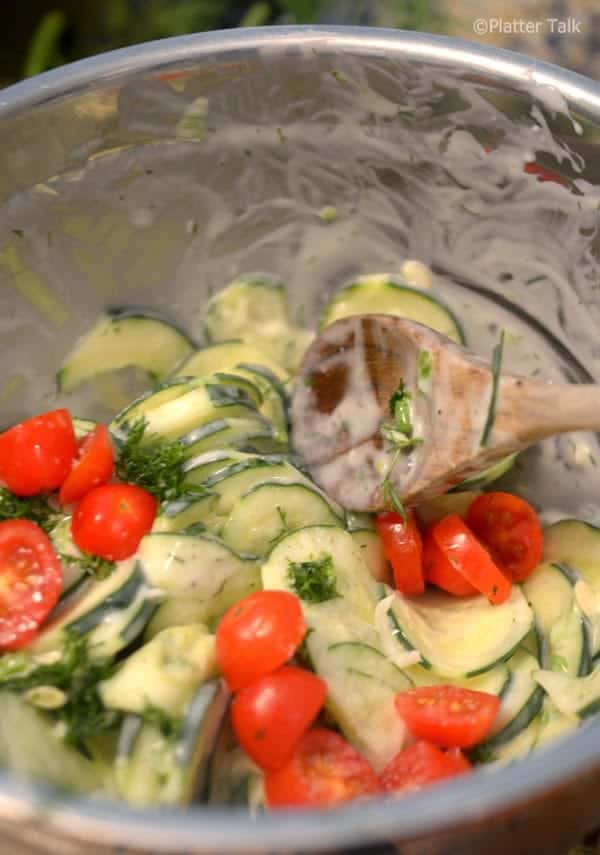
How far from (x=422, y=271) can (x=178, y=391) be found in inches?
27.9

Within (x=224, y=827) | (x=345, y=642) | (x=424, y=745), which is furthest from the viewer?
(x=345, y=642)

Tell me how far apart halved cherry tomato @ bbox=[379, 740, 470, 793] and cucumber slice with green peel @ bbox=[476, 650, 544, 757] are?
0.38ft

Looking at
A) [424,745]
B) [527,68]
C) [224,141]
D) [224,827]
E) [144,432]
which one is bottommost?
[424,745]

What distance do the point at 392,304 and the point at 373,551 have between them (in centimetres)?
65

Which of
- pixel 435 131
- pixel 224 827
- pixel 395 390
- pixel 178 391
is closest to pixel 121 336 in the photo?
pixel 178 391

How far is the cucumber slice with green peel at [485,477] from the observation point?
227cm

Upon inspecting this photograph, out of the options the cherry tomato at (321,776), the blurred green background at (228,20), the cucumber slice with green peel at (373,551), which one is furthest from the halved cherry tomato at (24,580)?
the blurred green background at (228,20)

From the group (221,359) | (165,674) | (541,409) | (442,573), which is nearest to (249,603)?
(165,674)

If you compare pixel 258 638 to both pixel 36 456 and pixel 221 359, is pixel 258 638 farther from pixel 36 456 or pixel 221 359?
→ pixel 221 359

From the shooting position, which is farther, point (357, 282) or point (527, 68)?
point (357, 282)

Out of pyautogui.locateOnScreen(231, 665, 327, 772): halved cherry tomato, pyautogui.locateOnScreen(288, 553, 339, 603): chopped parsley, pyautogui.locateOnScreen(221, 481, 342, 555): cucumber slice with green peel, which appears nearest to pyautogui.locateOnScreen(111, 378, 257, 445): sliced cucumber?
pyautogui.locateOnScreen(221, 481, 342, 555): cucumber slice with green peel

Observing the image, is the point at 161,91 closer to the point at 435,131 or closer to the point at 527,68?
the point at 435,131

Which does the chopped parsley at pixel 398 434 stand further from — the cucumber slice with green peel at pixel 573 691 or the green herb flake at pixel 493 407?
the cucumber slice with green peel at pixel 573 691

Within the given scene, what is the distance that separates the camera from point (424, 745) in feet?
5.56
